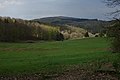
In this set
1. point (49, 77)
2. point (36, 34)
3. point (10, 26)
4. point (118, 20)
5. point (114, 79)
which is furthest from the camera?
point (36, 34)

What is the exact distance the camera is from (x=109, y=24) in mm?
21109

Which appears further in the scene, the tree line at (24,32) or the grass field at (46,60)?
the tree line at (24,32)

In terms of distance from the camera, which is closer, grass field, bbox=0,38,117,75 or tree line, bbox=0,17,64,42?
grass field, bbox=0,38,117,75

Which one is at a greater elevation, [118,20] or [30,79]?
[118,20]

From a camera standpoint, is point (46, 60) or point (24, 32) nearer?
point (46, 60)

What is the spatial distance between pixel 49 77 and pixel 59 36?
527 feet

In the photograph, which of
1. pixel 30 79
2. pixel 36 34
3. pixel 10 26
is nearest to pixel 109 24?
pixel 30 79

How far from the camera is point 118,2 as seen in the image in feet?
67.9

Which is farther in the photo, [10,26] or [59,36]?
[59,36]

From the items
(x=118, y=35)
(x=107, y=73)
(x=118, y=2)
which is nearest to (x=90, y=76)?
(x=107, y=73)

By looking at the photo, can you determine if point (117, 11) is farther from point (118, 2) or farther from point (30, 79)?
point (30, 79)

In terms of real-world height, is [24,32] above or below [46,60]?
below

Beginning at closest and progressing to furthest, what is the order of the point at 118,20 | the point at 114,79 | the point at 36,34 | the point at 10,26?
1. the point at 118,20
2. the point at 114,79
3. the point at 10,26
4. the point at 36,34

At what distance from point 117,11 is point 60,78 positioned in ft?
21.5
